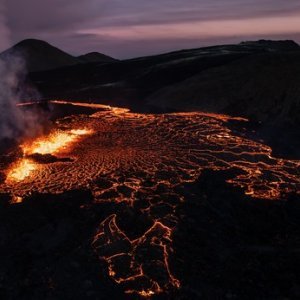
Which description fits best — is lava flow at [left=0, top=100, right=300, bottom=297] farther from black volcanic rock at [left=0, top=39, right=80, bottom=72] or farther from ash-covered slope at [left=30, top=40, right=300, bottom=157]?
black volcanic rock at [left=0, top=39, right=80, bottom=72]

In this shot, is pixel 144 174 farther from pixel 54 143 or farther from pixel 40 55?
pixel 40 55

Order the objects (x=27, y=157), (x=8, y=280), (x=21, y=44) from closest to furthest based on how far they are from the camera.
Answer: (x=8, y=280) < (x=27, y=157) < (x=21, y=44)

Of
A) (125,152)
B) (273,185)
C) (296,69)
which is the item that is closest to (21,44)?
(296,69)

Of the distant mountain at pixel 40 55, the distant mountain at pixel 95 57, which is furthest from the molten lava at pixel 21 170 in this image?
the distant mountain at pixel 95 57

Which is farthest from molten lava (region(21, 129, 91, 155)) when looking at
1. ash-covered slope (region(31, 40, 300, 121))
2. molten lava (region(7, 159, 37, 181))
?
ash-covered slope (region(31, 40, 300, 121))

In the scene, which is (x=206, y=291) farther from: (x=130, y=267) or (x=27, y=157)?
(x=27, y=157)

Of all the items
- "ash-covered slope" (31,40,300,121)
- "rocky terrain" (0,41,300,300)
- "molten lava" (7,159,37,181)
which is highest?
"ash-covered slope" (31,40,300,121)
